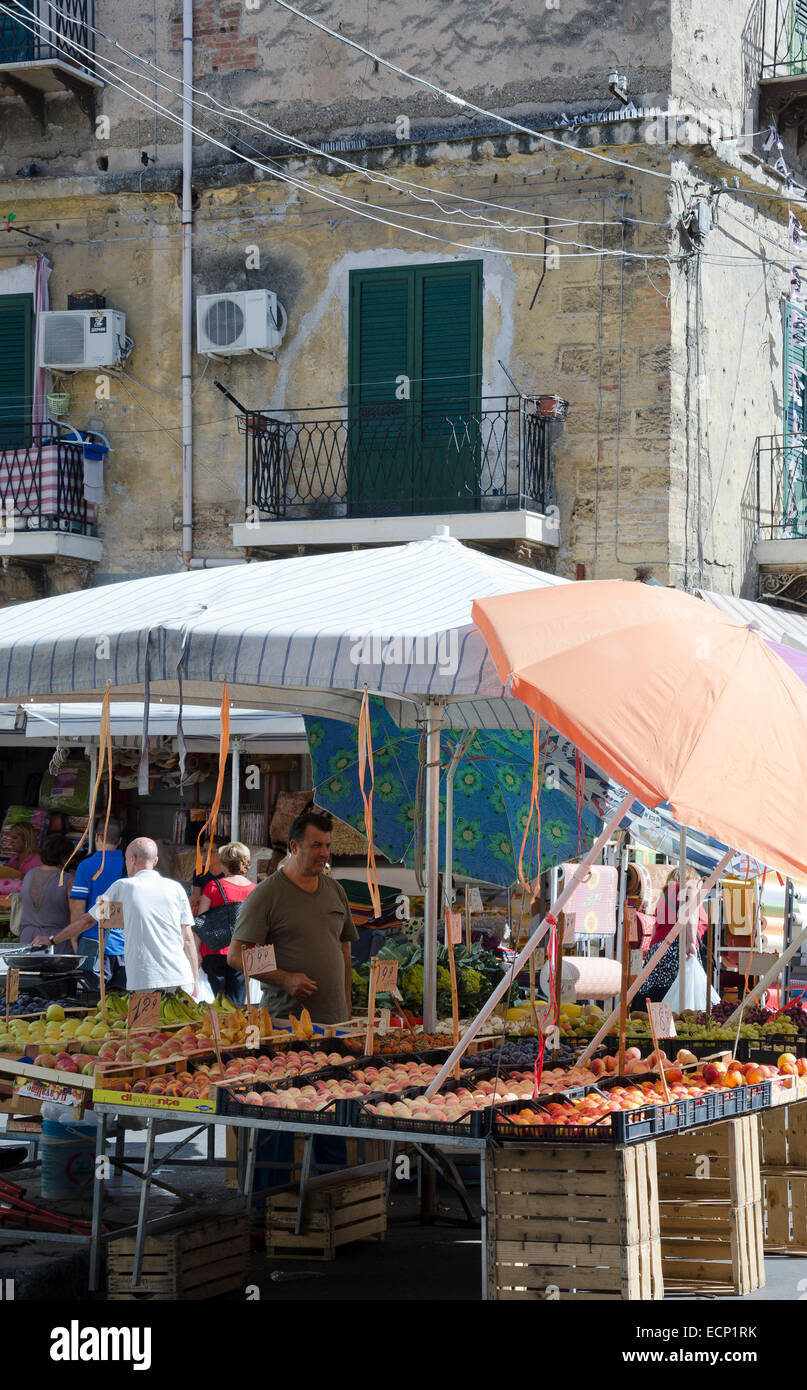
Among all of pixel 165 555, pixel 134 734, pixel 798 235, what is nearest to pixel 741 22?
pixel 798 235

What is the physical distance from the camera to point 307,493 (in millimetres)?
16938

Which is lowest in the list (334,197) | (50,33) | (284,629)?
(284,629)

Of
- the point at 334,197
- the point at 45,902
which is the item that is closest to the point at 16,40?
the point at 334,197

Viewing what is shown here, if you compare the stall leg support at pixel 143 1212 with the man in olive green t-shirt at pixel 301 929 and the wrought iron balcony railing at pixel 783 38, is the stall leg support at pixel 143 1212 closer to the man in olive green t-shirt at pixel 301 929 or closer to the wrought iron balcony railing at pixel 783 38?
the man in olive green t-shirt at pixel 301 929

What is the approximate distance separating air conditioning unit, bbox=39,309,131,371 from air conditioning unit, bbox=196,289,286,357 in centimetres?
89

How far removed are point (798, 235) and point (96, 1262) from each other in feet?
46.0

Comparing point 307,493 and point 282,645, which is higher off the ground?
point 307,493

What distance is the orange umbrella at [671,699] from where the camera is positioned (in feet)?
19.2

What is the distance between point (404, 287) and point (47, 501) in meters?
4.08

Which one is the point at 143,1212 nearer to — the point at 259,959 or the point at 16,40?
the point at 259,959

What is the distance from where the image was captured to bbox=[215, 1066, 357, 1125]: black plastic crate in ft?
20.1

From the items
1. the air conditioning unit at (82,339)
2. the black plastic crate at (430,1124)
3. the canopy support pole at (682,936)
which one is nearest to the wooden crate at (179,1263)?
the black plastic crate at (430,1124)

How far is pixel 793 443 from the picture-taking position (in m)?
18.2
